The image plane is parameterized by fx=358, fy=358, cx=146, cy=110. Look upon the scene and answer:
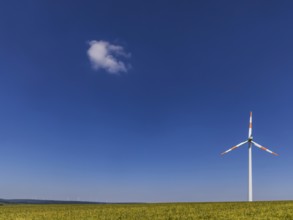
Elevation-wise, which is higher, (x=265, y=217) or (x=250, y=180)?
(x=250, y=180)

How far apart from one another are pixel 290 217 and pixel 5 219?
117 ft

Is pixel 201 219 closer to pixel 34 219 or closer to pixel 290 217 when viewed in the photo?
pixel 290 217

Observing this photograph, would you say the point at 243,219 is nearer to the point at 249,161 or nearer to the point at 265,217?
the point at 265,217

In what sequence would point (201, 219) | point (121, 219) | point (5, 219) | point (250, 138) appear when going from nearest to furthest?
1. point (201, 219)
2. point (121, 219)
3. point (5, 219)
4. point (250, 138)

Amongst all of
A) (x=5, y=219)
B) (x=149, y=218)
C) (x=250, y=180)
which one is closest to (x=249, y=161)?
(x=250, y=180)

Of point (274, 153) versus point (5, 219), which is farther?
point (274, 153)

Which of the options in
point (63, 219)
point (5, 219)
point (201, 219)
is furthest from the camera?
point (5, 219)

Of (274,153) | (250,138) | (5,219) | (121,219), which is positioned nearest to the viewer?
(121,219)

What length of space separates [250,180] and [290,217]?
160ft

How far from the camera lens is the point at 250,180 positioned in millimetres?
78438

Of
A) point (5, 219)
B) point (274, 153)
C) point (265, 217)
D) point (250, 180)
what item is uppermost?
point (274, 153)

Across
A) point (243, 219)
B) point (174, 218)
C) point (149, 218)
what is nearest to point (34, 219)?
point (149, 218)

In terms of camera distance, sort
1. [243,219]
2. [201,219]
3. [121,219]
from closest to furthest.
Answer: [243,219] → [201,219] → [121,219]

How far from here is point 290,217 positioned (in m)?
31.2
